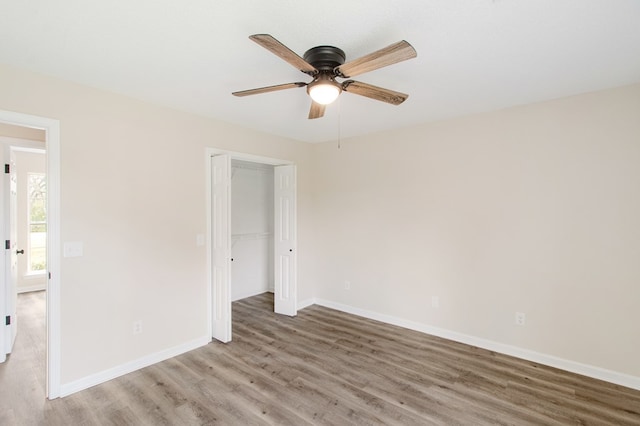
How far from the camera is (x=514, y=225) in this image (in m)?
3.09

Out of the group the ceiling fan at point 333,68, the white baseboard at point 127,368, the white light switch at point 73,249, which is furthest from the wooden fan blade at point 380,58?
the white baseboard at point 127,368

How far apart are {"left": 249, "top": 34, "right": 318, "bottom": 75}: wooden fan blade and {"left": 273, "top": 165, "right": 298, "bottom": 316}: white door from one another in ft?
8.69

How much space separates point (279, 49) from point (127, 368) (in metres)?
3.04

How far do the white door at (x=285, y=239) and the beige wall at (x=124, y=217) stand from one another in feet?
3.74

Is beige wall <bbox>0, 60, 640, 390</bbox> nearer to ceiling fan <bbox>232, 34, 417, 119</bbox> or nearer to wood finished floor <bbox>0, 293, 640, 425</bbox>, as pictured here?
wood finished floor <bbox>0, 293, 640, 425</bbox>

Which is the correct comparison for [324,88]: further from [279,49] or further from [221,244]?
[221,244]

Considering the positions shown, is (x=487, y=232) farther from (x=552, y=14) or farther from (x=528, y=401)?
(x=552, y=14)

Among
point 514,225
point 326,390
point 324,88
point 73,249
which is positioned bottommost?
point 326,390

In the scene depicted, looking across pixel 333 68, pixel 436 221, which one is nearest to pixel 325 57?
pixel 333 68

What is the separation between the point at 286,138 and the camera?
14.3ft

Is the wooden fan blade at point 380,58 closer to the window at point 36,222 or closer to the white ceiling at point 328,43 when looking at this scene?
the white ceiling at point 328,43

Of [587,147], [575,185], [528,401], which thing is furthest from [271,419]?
[587,147]

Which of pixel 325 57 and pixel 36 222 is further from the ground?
pixel 325 57

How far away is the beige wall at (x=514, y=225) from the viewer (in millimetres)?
2613
